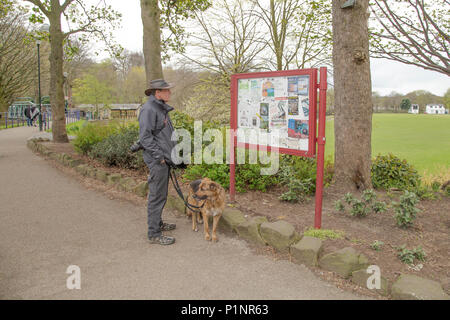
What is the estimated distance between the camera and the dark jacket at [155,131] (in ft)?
15.1

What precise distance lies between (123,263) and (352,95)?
507 centimetres

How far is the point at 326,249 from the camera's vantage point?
13.6 feet

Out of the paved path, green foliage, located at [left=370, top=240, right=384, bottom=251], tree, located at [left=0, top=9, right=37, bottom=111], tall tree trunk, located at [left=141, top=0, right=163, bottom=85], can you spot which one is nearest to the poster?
green foliage, located at [left=370, top=240, right=384, bottom=251]

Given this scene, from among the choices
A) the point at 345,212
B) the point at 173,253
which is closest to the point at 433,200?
the point at 345,212

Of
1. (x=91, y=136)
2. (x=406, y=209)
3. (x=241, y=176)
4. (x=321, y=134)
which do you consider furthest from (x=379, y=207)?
(x=91, y=136)

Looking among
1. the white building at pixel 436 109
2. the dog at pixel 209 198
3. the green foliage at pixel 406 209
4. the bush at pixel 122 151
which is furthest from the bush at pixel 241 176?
the white building at pixel 436 109

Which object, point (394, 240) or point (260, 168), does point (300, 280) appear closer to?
point (394, 240)

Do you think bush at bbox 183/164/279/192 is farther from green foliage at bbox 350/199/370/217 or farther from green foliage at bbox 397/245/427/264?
green foliage at bbox 397/245/427/264

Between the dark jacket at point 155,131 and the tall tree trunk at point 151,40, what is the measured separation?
5812mm

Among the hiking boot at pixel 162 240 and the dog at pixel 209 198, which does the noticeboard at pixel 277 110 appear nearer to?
the dog at pixel 209 198

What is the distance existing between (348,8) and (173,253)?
17.8 ft

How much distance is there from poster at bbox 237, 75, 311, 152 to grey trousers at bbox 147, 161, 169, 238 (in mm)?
1823

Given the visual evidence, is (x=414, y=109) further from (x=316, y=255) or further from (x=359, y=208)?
(x=316, y=255)
